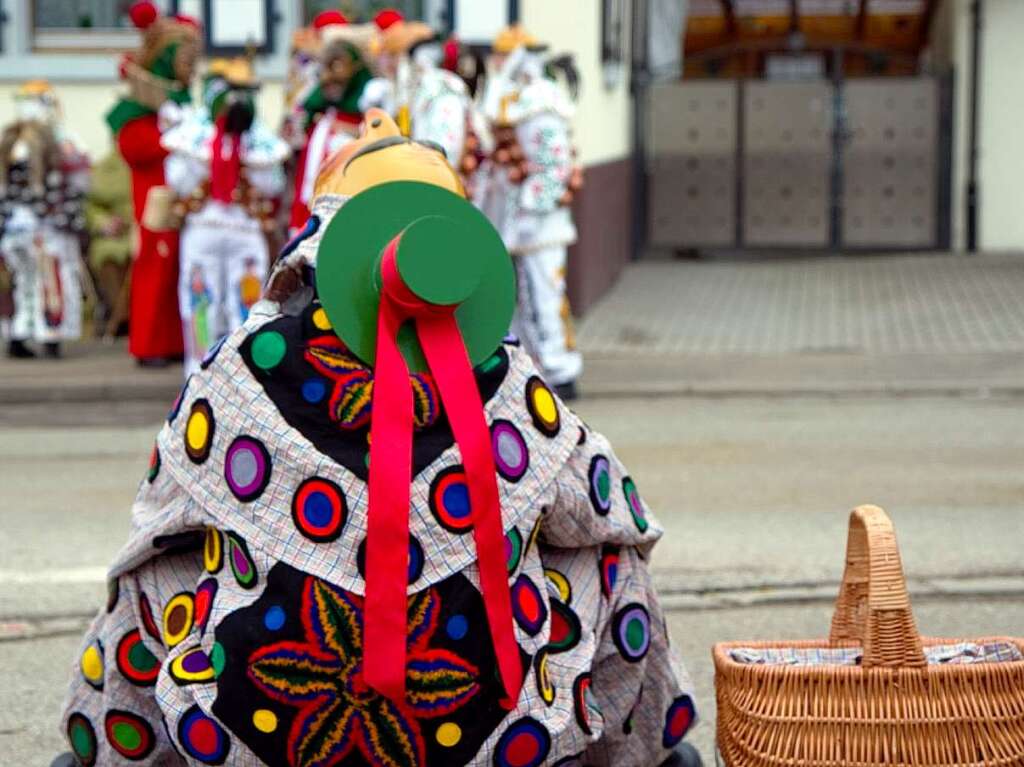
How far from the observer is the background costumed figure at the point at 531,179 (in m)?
10.2

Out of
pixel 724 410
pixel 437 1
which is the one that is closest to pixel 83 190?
pixel 437 1

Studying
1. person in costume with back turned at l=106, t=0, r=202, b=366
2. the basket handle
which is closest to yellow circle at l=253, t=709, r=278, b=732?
Result: the basket handle

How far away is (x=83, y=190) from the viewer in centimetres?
1259

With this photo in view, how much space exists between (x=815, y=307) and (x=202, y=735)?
39.9 ft

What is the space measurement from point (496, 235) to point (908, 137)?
1593cm

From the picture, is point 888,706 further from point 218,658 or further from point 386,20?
point 386,20

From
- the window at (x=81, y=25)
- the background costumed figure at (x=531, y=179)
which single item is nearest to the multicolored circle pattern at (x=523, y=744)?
the background costumed figure at (x=531, y=179)

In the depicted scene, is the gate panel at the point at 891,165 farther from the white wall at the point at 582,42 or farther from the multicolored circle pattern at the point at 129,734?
the multicolored circle pattern at the point at 129,734

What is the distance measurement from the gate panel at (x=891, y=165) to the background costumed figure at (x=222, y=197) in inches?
340

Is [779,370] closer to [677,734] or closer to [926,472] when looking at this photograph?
[926,472]

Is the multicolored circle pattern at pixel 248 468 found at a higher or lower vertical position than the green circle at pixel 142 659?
higher

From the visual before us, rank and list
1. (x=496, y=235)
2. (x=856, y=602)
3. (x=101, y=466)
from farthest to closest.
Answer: (x=101, y=466) → (x=856, y=602) → (x=496, y=235)

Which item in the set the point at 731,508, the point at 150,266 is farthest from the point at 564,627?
the point at 150,266

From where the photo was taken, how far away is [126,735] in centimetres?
358
